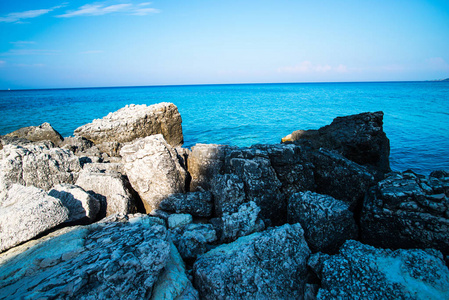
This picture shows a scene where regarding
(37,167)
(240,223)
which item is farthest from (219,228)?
(37,167)

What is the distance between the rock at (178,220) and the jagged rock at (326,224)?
217 cm

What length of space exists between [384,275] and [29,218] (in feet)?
16.3

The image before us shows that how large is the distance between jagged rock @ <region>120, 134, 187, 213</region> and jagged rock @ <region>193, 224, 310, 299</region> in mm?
2279

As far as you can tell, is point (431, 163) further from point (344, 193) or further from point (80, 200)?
point (80, 200)

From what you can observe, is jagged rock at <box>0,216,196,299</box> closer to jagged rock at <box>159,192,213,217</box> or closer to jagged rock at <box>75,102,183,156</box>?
jagged rock at <box>159,192,213,217</box>

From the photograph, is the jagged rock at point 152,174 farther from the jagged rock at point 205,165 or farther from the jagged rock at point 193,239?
the jagged rock at point 193,239

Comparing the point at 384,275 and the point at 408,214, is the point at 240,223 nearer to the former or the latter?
the point at 384,275

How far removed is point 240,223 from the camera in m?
→ 4.00

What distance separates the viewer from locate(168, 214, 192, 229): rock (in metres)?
4.62

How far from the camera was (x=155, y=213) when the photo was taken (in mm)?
4992

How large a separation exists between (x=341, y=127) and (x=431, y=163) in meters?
8.68

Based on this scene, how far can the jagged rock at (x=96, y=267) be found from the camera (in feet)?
7.98

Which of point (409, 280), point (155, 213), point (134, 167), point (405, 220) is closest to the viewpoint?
point (409, 280)

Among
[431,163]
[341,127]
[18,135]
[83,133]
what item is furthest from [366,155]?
[18,135]
